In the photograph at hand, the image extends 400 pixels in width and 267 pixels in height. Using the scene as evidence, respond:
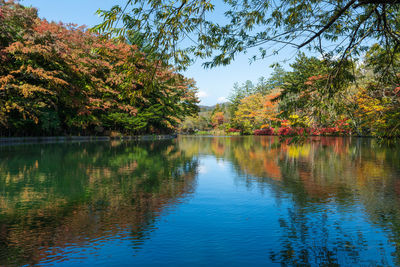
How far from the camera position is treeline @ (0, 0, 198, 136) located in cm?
2591

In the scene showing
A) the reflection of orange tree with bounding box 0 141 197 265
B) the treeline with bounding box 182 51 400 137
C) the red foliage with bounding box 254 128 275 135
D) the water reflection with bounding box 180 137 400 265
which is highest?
the treeline with bounding box 182 51 400 137

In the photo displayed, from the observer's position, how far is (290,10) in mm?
7137

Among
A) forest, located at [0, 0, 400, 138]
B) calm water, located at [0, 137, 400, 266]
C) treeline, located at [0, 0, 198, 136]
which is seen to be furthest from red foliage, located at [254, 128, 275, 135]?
calm water, located at [0, 137, 400, 266]

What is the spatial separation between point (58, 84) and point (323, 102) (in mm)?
26754

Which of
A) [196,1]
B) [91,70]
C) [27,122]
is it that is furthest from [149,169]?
[91,70]

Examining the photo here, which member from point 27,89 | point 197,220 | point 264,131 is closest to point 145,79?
point 197,220

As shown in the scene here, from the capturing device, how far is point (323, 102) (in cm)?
596

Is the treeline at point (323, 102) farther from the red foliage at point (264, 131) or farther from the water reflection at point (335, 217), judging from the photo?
the water reflection at point (335, 217)

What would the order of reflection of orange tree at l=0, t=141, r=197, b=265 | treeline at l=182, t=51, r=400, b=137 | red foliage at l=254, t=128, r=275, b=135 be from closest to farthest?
reflection of orange tree at l=0, t=141, r=197, b=265, treeline at l=182, t=51, r=400, b=137, red foliage at l=254, t=128, r=275, b=135

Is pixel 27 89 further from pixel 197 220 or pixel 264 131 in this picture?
pixel 264 131

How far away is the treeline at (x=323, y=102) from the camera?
6223 millimetres

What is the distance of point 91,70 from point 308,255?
114 feet

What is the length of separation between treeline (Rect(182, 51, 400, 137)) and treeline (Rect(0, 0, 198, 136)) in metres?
9.41

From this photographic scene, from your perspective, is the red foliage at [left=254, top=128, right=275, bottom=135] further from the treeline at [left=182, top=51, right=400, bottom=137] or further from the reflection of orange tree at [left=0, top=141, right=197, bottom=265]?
the reflection of orange tree at [left=0, top=141, right=197, bottom=265]
